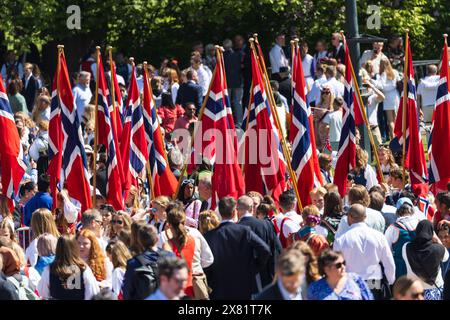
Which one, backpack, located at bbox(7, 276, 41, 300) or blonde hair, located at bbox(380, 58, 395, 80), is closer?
backpack, located at bbox(7, 276, 41, 300)

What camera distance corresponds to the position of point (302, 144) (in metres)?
16.4

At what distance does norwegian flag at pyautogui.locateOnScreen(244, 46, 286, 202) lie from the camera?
16094mm

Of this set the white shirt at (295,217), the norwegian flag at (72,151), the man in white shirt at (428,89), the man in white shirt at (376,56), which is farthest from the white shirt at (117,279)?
the man in white shirt at (428,89)

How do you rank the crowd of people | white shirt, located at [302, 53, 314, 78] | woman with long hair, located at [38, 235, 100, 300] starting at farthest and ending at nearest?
1. white shirt, located at [302, 53, 314, 78]
2. woman with long hair, located at [38, 235, 100, 300]
3. the crowd of people

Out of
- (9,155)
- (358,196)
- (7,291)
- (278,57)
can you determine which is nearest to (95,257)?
(7,291)

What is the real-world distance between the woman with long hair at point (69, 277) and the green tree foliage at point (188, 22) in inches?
581

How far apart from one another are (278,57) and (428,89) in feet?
10.5

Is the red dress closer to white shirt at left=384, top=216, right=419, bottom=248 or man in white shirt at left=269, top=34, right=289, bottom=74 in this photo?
white shirt at left=384, top=216, right=419, bottom=248

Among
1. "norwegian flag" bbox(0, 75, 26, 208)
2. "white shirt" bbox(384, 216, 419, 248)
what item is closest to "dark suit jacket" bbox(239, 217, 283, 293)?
"white shirt" bbox(384, 216, 419, 248)

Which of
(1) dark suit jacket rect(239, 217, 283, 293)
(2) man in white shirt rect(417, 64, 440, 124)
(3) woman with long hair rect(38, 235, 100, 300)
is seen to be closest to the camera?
(3) woman with long hair rect(38, 235, 100, 300)

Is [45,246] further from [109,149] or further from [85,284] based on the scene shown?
[109,149]

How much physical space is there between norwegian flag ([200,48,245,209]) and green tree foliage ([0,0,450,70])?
10.3 metres

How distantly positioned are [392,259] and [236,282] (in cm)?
150
